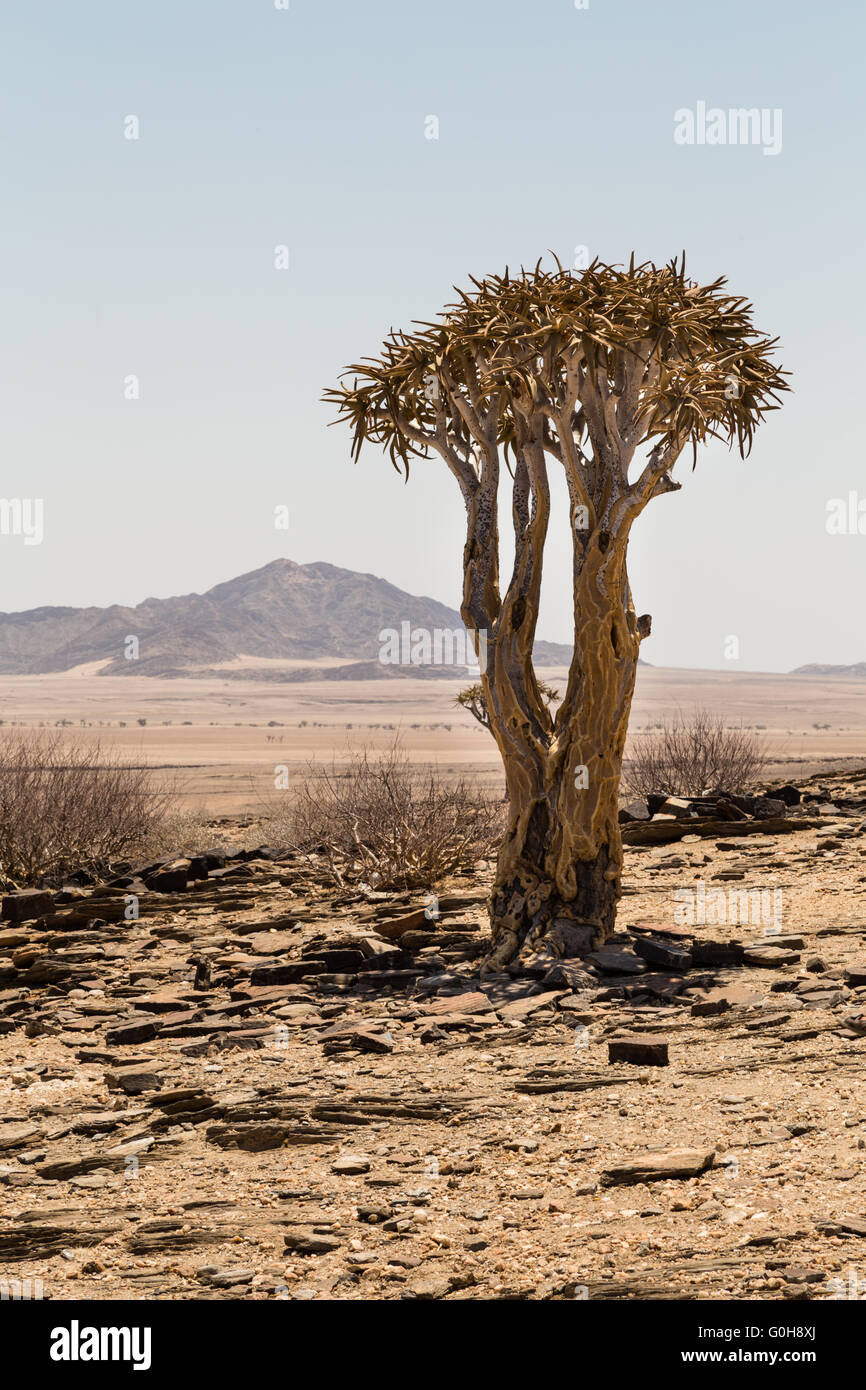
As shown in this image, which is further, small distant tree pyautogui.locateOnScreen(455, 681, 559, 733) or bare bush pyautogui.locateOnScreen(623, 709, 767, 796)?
bare bush pyautogui.locateOnScreen(623, 709, 767, 796)

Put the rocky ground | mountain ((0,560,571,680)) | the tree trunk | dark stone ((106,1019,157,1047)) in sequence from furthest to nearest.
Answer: mountain ((0,560,571,680)) < the tree trunk < dark stone ((106,1019,157,1047)) < the rocky ground

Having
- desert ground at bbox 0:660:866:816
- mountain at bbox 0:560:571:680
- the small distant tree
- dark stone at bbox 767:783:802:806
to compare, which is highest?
mountain at bbox 0:560:571:680

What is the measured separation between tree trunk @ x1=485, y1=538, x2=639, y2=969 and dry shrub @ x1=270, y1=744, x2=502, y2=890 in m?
3.84

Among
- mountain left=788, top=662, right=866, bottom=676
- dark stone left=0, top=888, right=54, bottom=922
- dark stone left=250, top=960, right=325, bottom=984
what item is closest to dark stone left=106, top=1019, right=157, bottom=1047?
dark stone left=250, top=960, right=325, bottom=984

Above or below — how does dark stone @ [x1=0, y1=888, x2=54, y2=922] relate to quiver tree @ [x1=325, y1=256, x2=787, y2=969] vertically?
below

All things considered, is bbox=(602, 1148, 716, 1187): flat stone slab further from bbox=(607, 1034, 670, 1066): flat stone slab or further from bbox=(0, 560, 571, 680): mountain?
bbox=(0, 560, 571, 680): mountain

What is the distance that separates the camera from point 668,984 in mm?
8773

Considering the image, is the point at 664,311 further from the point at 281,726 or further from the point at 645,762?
the point at 281,726

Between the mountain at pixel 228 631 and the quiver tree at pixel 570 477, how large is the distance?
123 m

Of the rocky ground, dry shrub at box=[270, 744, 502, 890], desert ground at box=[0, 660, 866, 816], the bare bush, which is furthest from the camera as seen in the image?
desert ground at box=[0, 660, 866, 816]

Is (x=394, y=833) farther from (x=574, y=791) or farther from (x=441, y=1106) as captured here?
(x=441, y=1106)

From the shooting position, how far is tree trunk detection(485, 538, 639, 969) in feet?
31.2

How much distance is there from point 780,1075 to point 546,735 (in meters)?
3.88

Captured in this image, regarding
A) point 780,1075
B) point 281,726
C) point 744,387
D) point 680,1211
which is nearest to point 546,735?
point 744,387
